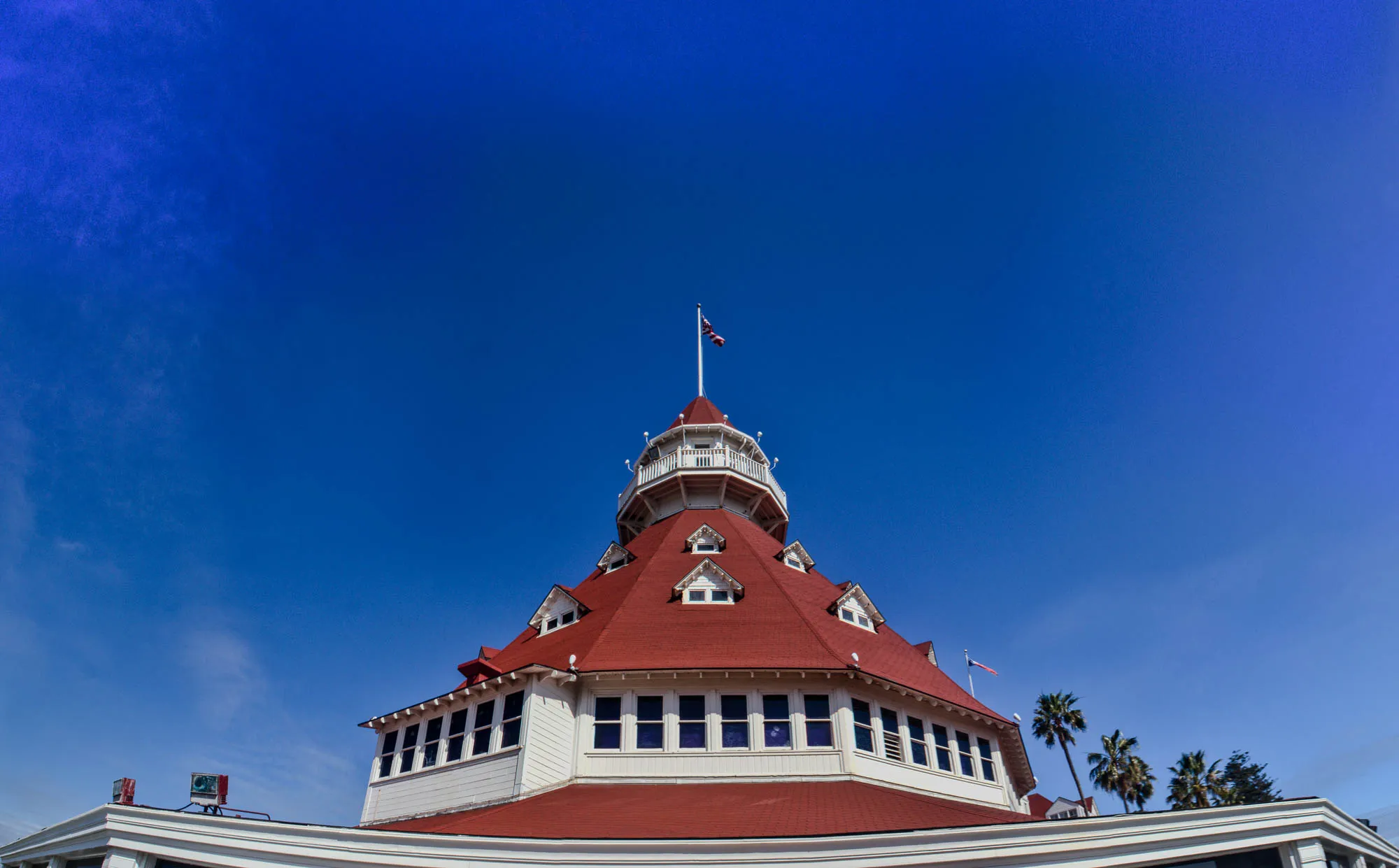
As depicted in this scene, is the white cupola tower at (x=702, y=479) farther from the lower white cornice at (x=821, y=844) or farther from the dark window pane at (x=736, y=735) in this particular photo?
the lower white cornice at (x=821, y=844)

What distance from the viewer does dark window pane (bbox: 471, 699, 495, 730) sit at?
2166 centimetres

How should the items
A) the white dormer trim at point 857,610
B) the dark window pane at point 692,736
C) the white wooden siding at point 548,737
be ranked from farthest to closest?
the white dormer trim at point 857,610 → the dark window pane at point 692,736 → the white wooden siding at point 548,737

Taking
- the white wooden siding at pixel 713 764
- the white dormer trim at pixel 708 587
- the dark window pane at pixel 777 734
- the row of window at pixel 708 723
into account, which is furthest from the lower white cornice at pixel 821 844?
the white dormer trim at pixel 708 587

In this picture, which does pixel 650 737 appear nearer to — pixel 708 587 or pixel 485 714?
pixel 485 714

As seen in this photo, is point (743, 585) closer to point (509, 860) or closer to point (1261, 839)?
point (509, 860)

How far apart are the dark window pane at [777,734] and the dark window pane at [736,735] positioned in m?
0.51

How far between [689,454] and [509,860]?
22933 millimetres

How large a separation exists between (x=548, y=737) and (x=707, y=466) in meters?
17.2

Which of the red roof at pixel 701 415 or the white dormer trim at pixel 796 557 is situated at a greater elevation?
the red roof at pixel 701 415

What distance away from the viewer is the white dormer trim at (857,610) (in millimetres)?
27047

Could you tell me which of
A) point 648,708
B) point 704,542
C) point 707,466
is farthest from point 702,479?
point 648,708

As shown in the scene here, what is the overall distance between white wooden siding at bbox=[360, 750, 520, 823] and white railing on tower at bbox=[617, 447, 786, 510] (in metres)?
17.3

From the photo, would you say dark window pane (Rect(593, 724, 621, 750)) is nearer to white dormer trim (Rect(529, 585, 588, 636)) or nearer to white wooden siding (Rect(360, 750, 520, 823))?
white wooden siding (Rect(360, 750, 520, 823))

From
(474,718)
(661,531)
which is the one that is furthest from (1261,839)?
(661,531)
